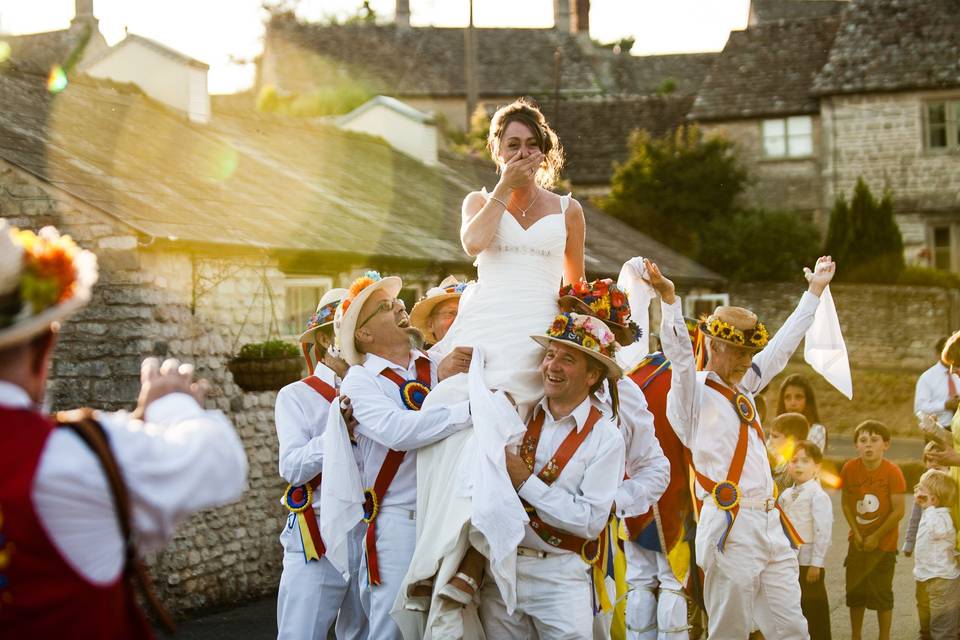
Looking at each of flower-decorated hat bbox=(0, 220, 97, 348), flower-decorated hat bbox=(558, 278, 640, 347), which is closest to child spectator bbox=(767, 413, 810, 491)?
flower-decorated hat bbox=(558, 278, 640, 347)

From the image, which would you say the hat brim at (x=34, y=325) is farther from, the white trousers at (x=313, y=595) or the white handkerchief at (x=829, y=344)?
the white handkerchief at (x=829, y=344)

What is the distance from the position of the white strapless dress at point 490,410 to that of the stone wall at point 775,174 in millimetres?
33761

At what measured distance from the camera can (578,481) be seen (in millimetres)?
5688

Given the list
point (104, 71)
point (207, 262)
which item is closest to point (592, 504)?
point (207, 262)

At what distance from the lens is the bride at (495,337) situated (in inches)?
221

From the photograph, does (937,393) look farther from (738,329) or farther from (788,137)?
(788,137)

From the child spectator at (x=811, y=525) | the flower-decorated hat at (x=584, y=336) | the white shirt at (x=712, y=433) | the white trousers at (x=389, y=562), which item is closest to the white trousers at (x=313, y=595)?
the white trousers at (x=389, y=562)

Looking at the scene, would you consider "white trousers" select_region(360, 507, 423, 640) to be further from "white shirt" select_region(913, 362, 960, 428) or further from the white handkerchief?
"white shirt" select_region(913, 362, 960, 428)

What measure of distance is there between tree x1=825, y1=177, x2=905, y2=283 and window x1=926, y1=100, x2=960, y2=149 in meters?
5.15

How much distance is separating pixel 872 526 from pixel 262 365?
578cm

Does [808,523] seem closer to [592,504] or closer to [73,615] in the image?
[592,504]

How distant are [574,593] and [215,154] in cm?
1211

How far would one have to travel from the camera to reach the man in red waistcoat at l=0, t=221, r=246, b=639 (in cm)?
319

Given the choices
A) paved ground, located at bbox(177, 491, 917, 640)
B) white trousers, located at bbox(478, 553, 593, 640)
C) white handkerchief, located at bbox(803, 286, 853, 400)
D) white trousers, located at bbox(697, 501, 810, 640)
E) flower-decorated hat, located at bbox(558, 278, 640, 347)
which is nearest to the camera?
A: white trousers, located at bbox(478, 553, 593, 640)
